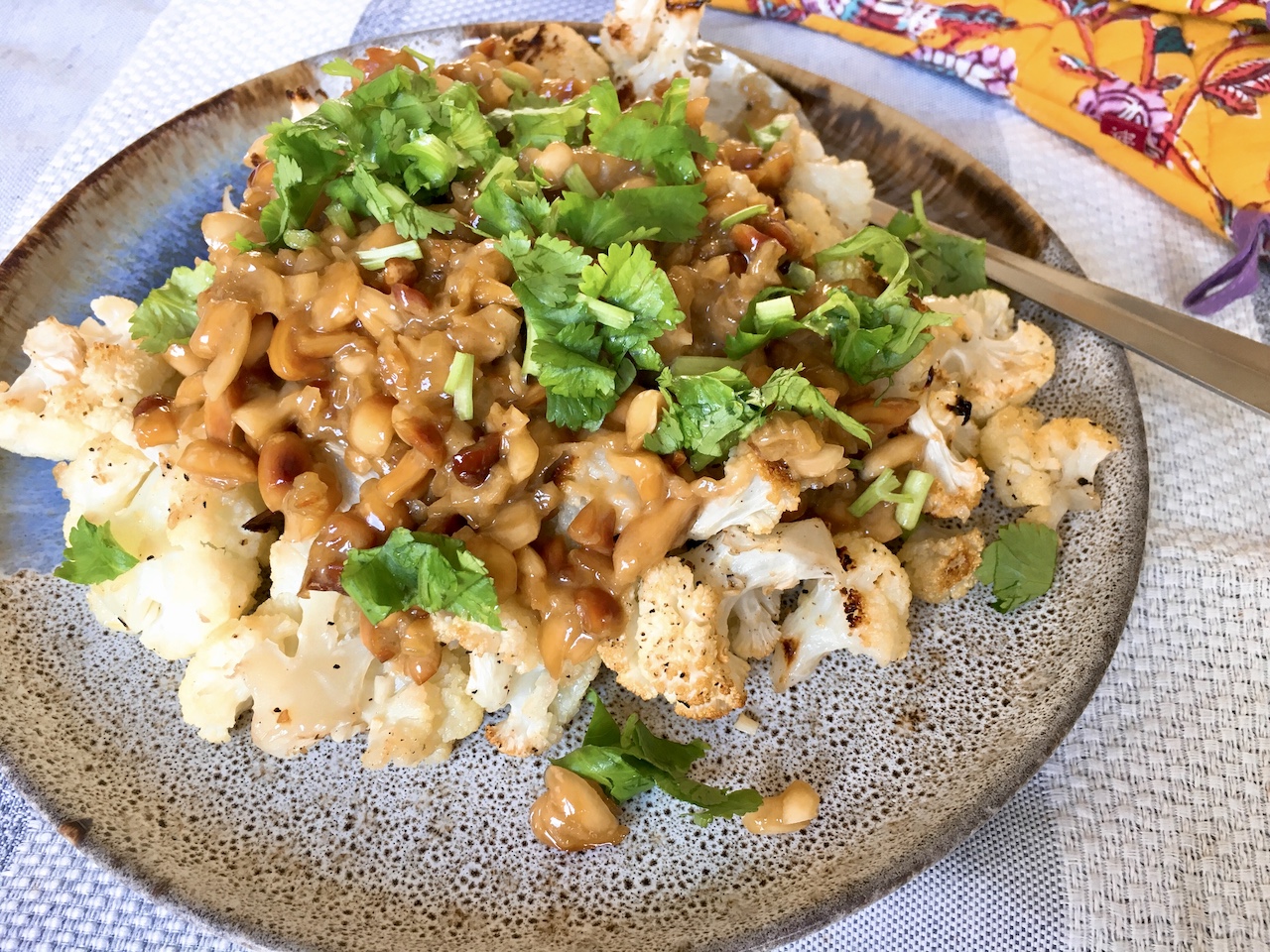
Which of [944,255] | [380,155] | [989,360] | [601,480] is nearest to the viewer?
[601,480]

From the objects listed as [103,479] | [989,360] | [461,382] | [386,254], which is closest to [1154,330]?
[989,360]

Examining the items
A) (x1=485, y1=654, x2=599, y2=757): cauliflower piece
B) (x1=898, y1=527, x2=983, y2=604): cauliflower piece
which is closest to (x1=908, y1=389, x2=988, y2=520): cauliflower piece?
(x1=898, y1=527, x2=983, y2=604): cauliflower piece

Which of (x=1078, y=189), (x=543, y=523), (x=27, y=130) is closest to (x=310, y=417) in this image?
(x=543, y=523)

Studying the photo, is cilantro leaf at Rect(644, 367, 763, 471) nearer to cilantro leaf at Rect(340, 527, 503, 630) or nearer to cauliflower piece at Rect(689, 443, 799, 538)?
cauliflower piece at Rect(689, 443, 799, 538)

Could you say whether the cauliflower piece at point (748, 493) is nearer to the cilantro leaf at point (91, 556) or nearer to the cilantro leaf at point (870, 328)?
the cilantro leaf at point (870, 328)

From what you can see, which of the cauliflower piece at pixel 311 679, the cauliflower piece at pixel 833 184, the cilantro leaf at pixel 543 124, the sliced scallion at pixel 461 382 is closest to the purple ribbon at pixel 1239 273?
the cauliflower piece at pixel 833 184

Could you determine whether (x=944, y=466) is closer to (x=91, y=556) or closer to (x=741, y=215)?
(x=741, y=215)
